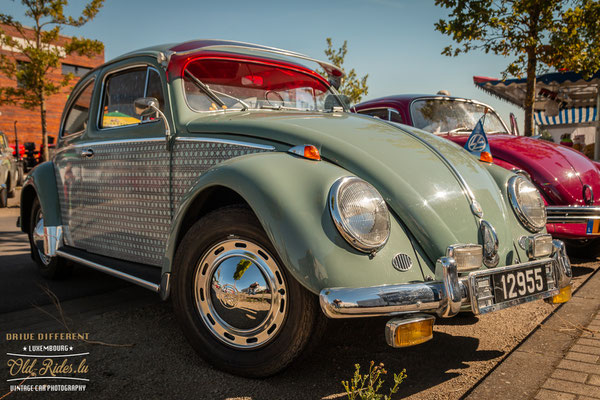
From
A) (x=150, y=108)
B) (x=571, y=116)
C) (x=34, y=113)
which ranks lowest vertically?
(x=150, y=108)

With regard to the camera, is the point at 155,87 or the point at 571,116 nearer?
the point at 155,87

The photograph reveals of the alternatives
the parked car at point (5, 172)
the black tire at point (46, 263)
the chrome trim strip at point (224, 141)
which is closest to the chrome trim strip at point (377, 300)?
the chrome trim strip at point (224, 141)

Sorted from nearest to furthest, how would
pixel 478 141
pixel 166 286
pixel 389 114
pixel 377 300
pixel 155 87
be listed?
1. pixel 377 300
2. pixel 166 286
3. pixel 155 87
4. pixel 478 141
5. pixel 389 114

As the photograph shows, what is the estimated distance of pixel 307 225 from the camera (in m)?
1.98

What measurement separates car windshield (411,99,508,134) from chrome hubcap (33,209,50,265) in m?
3.85

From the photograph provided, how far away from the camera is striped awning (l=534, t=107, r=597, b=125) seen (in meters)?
18.4

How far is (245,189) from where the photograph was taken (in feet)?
7.09

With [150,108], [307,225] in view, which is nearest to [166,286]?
[307,225]

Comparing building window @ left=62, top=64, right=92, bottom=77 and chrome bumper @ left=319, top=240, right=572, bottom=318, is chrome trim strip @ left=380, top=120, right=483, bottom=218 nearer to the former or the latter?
chrome bumper @ left=319, top=240, right=572, bottom=318

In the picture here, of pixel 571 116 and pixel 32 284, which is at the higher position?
pixel 571 116

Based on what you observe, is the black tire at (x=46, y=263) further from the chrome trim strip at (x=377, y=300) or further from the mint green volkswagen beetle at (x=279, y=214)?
the chrome trim strip at (x=377, y=300)

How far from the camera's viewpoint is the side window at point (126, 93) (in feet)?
10.5

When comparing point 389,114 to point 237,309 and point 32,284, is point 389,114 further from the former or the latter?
point 32,284

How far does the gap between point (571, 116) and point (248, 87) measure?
20.4 metres
